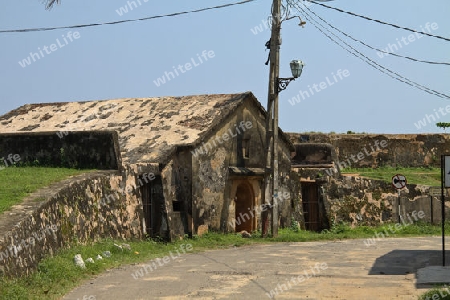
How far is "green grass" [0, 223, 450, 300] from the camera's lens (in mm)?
11703

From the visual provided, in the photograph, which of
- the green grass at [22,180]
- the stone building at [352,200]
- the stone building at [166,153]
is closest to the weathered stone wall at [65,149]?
the stone building at [166,153]

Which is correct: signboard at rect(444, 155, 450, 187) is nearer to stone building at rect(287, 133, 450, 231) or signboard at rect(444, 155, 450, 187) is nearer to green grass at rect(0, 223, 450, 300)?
green grass at rect(0, 223, 450, 300)

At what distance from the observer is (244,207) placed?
79.9 feet

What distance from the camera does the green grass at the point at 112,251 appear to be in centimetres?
1170

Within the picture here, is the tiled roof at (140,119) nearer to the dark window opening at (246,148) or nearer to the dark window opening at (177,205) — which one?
the dark window opening at (246,148)

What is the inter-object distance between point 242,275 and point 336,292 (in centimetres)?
263

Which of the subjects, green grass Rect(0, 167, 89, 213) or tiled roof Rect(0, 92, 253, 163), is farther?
tiled roof Rect(0, 92, 253, 163)

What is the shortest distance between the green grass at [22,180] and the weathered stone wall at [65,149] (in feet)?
2.05

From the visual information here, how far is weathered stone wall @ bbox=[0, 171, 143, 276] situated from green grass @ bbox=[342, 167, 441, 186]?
18.0 metres

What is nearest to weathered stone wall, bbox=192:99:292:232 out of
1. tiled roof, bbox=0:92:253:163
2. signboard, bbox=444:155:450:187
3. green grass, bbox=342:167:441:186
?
tiled roof, bbox=0:92:253:163

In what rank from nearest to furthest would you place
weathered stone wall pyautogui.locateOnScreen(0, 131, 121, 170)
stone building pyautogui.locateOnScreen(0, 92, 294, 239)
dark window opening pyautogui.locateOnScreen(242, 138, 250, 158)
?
weathered stone wall pyautogui.locateOnScreen(0, 131, 121, 170)
stone building pyautogui.locateOnScreen(0, 92, 294, 239)
dark window opening pyautogui.locateOnScreen(242, 138, 250, 158)

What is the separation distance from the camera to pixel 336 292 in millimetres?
11648

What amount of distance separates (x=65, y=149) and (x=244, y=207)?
7076 mm

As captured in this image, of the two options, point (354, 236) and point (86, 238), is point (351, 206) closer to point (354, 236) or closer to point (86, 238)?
point (354, 236)
